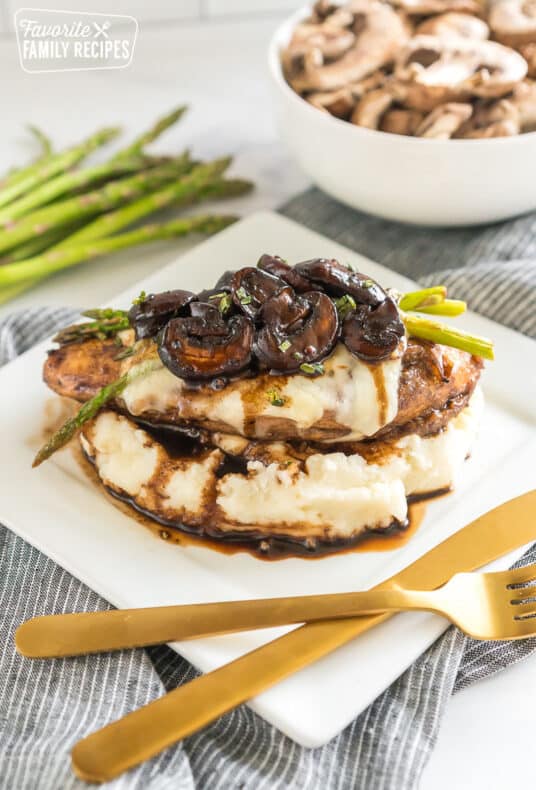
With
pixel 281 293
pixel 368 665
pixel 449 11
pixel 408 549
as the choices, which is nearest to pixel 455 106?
pixel 449 11

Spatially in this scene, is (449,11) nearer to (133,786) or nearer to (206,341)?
(206,341)

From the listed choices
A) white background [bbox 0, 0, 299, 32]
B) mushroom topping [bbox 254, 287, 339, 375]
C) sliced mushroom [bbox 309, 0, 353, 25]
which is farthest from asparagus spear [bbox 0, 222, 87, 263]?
mushroom topping [bbox 254, 287, 339, 375]

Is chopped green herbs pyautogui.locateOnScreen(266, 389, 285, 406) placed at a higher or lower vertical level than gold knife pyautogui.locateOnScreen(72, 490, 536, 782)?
higher

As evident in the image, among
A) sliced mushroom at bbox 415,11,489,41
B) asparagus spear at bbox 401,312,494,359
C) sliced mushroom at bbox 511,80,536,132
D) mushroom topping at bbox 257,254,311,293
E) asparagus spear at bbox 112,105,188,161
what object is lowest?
asparagus spear at bbox 112,105,188,161

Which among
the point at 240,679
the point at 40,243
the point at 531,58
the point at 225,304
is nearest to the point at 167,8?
the point at 40,243

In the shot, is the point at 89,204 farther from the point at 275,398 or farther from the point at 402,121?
the point at 275,398

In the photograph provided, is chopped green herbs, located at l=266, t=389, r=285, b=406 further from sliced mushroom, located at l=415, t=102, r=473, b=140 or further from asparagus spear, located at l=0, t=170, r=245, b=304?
asparagus spear, located at l=0, t=170, r=245, b=304
